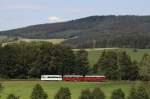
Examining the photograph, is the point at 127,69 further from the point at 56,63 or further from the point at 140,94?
the point at 140,94

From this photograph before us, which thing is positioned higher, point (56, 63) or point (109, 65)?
point (56, 63)

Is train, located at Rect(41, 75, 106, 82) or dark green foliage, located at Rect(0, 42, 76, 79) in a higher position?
dark green foliage, located at Rect(0, 42, 76, 79)

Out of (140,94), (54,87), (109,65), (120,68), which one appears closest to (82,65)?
(109,65)

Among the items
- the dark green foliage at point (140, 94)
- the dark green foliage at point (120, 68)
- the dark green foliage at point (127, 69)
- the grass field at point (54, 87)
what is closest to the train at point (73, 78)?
the dark green foliage at point (120, 68)

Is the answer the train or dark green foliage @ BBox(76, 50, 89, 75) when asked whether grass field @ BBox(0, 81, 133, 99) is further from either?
dark green foliage @ BBox(76, 50, 89, 75)

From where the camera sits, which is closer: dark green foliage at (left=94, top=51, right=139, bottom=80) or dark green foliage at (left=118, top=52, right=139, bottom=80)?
dark green foliage at (left=94, top=51, right=139, bottom=80)

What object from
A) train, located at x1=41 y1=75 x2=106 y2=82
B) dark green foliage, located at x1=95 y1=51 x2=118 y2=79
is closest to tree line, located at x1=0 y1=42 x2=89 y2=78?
train, located at x1=41 y1=75 x2=106 y2=82

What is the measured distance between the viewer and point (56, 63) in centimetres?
13175

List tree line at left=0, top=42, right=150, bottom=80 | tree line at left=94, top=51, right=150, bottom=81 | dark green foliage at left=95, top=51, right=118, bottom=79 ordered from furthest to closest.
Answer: tree line at left=0, top=42, right=150, bottom=80 < dark green foliage at left=95, top=51, right=118, bottom=79 < tree line at left=94, top=51, right=150, bottom=81

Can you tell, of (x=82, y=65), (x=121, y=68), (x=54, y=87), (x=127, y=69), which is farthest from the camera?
(x=82, y=65)

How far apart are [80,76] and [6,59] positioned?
22.4m

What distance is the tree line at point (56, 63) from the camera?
123125mm

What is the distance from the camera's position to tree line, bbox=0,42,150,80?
404 feet

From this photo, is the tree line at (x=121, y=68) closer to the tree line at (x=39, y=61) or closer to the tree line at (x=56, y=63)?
the tree line at (x=56, y=63)
